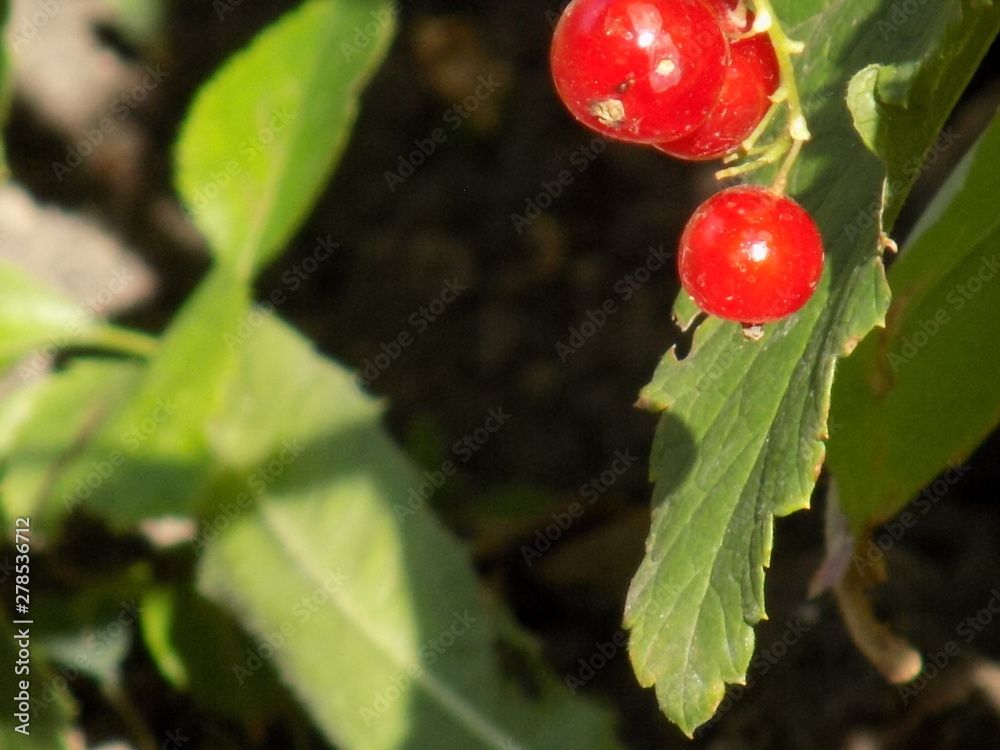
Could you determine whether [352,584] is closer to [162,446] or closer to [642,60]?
[162,446]

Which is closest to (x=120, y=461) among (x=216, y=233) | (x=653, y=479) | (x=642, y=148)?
(x=216, y=233)

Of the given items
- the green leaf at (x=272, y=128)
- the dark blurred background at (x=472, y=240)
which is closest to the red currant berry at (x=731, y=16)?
the green leaf at (x=272, y=128)

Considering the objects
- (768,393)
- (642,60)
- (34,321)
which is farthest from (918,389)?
(34,321)

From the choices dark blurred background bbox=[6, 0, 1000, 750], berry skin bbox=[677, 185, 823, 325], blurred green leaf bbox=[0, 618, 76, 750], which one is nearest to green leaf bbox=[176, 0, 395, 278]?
dark blurred background bbox=[6, 0, 1000, 750]

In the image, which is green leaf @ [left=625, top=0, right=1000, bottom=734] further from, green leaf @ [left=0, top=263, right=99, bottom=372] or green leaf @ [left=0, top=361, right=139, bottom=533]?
green leaf @ [left=0, top=263, right=99, bottom=372]

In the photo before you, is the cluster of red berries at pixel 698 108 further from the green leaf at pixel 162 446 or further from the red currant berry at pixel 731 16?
the green leaf at pixel 162 446

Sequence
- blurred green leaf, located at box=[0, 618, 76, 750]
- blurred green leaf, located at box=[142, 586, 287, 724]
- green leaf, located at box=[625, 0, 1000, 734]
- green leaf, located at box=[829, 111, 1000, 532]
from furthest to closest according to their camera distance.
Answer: blurred green leaf, located at box=[142, 586, 287, 724]
blurred green leaf, located at box=[0, 618, 76, 750]
green leaf, located at box=[829, 111, 1000, 532]
green leaf, located at box=[625, 0, 1000, 734]
